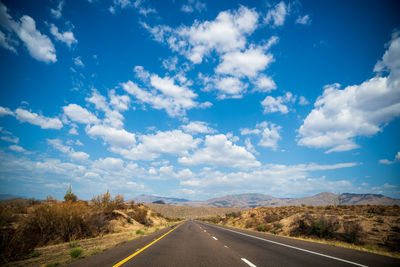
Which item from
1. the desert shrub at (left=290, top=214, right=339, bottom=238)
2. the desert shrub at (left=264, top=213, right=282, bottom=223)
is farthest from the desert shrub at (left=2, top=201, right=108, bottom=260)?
the desert shrub at (left=264, top=213, right=282, bottom=223)

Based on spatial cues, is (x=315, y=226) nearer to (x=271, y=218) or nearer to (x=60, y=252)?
(x=271, y=218)

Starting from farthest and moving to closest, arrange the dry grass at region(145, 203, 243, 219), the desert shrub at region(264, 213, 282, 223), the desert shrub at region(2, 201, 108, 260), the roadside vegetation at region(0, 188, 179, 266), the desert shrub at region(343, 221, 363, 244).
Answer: the dry grass at region(145, 203, 243, 219)
the desert shrub at region(264, 213, 282, 223)
the desert shrub at region(343, 221, 363, 244)
the desert shrub at region(2, 201, 108, 260)
the roadside vegetation at region(0, 188, 179, 266)

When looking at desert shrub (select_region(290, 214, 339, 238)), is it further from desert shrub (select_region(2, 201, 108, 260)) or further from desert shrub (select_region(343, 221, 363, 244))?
desert shrub (select_region(2, 201, 108, 260))

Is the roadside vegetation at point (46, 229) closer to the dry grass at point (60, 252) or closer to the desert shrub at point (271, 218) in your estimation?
the dry grass at point (60, 252)

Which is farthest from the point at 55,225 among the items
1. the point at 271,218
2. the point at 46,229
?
the point at 271,218

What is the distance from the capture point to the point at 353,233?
49.7ft

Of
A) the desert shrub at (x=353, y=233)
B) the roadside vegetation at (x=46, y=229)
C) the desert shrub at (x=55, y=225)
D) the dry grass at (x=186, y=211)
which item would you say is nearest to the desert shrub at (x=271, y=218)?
the desert shrub at (x=353, y=233)

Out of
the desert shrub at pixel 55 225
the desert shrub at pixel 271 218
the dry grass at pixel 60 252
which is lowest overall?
the desert shrub at pixel 271 218

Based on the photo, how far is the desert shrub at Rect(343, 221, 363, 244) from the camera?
14733 mm

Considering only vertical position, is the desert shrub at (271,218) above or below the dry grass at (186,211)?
above

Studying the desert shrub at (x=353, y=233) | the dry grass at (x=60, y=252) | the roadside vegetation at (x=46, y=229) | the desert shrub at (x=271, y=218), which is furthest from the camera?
the desert shrub at (x=271, y=218)

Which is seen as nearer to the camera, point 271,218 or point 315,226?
point 315,226

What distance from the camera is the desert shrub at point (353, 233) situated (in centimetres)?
1473

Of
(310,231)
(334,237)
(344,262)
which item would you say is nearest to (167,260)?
(344,262)
